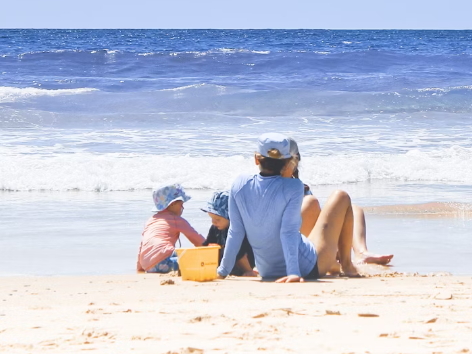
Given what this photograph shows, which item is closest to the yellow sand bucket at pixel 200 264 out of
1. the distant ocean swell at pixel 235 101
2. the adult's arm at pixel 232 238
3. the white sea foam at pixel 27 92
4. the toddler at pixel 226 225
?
the adult's arm at pixel 232 238

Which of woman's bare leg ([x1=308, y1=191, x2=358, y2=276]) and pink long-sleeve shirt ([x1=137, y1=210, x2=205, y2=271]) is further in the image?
pink long-sleeve shirt ([x1=137, y1=210, x2=205, y2=271])

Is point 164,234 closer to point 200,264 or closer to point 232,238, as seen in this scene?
point 200,264

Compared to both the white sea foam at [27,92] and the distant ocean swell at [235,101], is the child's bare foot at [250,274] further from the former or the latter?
the white sea foam at [27,92]

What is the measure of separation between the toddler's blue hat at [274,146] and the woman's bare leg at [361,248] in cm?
146

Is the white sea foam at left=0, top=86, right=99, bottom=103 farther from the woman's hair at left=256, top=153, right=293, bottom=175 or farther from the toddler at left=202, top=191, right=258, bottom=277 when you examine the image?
the woman's hair at left=256, top=153, right=293, bottom=175

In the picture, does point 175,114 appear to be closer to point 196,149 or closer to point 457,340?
point 196,149

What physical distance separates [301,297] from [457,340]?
3.83ft

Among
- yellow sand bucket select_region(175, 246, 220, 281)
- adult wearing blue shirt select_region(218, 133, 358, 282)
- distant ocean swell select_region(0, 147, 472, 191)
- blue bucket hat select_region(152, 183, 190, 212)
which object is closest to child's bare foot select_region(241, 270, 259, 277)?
adult wearing blue shirt select_region(218, 133, 358, 282)

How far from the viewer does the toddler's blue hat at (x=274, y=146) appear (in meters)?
4.59

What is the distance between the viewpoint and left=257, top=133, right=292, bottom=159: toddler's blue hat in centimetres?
459

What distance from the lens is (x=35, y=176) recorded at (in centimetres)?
1016

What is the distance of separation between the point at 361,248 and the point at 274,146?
1.69 metres

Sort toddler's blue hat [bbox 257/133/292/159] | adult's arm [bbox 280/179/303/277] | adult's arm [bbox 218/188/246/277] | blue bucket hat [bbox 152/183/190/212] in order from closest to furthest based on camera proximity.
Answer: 1. toddler's blue hat [bbox 257/133/292/159]
2. adult's arm [bbox 280/179/303/277]
3. adult's arm [bbox 218/188/246/277]
4. blue bucket hat [bbox 152/183/190/212]

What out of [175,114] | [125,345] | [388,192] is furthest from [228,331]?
[175,114]
